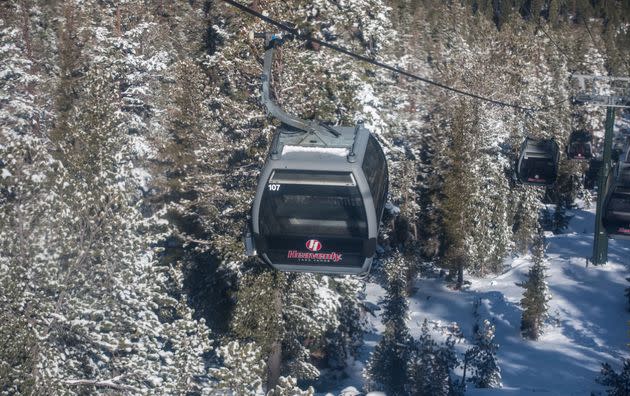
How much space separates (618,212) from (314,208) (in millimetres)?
9390

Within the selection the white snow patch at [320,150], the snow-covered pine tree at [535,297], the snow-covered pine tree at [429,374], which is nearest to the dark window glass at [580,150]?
the snow-covered pine tree at [429,374]

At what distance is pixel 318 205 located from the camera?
9.22m

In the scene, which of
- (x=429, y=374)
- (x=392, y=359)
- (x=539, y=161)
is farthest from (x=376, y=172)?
(x=392, y=359)

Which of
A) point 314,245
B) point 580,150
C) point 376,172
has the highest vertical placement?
point 376,172

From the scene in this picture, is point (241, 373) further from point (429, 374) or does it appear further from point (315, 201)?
point (429, 374)

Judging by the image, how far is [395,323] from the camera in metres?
26.6

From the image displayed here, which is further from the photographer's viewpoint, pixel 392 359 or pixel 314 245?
pixel 392 359

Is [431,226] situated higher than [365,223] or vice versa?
[365,223]

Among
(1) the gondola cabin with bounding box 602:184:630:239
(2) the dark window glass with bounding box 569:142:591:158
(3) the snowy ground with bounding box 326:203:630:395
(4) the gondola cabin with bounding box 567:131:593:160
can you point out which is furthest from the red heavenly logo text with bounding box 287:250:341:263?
Result: (3) the snowy ground with bounding box 326:203:630:395

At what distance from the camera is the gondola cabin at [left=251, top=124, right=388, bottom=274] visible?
897 cm

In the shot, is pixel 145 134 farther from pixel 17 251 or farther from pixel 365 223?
pixel 365 223

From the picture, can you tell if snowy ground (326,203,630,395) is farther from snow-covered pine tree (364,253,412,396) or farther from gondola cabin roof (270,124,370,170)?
gondola cabin roof (270,124,370,170)

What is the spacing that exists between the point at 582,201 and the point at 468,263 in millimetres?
28623

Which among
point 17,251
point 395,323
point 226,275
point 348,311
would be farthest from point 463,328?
point 17,251
